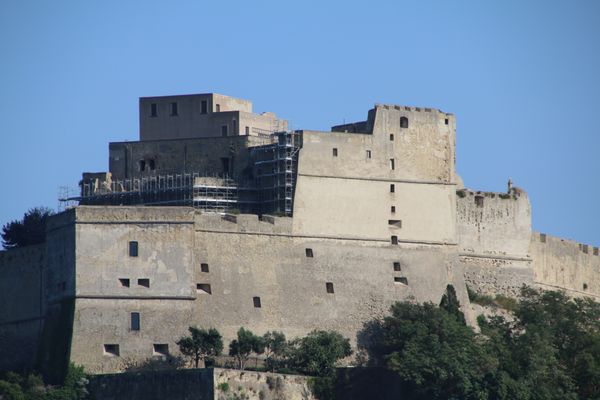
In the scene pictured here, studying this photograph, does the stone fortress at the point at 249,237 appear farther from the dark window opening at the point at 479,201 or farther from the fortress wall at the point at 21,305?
the dark window opening at the point at 479,201

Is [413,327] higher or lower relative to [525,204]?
lower

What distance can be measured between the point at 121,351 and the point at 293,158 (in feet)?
32.5

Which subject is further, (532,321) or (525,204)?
(525,204)

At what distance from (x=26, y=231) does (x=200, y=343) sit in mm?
13995

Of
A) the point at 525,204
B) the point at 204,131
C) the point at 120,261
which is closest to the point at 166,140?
the point at 204,131

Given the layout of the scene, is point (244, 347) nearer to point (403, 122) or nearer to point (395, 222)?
point (395, 222)

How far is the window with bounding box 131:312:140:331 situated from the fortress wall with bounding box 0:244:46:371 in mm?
4926

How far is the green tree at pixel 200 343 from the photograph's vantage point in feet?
249

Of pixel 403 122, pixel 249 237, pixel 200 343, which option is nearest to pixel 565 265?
pixel 403 122

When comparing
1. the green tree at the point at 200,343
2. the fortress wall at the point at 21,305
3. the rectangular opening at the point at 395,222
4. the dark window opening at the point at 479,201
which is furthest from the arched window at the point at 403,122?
the fortress wall at the point at 21,305

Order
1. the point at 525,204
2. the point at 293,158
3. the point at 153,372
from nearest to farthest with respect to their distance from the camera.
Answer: the point at 153,372 < the point at 293,158 < the point at 525,204

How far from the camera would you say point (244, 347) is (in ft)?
251

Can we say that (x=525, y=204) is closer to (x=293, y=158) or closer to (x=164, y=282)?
(x=293, y=158)

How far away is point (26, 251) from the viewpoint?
270 ft
